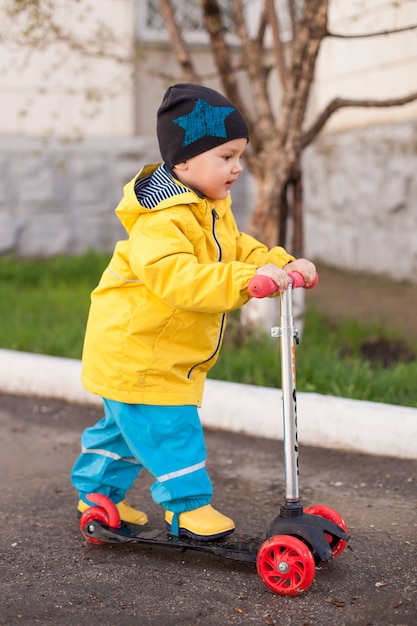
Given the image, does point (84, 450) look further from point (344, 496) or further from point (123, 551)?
point (344, 496)

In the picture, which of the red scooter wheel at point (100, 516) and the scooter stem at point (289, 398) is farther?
the red scooter wheel at point (100, 516)

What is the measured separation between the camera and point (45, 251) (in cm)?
908

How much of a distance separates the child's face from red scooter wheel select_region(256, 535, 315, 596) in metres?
1.11

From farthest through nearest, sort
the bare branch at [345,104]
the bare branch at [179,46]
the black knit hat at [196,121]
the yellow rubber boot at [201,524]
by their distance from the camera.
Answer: the bare branch at [179,46] < the bare branch at [345,104] < the yellow rubber boot at [201,524] < the black knit hat at [196,121]

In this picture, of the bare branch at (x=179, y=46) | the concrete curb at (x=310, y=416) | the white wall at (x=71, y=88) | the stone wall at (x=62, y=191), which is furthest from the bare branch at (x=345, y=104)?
the stone wall at (x=62, y=191)

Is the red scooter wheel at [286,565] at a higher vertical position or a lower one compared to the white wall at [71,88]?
lower

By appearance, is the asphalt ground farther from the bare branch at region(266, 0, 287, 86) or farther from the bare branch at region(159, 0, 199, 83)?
the bare branch at region(266, 0, 287, 86)

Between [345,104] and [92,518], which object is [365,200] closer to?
[345,104]

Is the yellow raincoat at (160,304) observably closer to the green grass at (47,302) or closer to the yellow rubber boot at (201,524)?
the yellow rubber boot at (201,524)

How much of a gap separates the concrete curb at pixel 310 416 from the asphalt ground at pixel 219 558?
0.07 m

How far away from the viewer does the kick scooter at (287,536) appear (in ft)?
8.80

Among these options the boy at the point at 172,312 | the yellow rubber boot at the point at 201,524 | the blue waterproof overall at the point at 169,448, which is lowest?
the yellow rubber boot at the point at 201,524

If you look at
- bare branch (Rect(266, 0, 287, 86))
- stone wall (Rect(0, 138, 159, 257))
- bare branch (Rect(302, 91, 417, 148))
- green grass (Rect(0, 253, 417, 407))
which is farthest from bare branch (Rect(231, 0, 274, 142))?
stone wall (Rect(0, 138, 159, 257))

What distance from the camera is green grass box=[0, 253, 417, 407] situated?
183 inches
